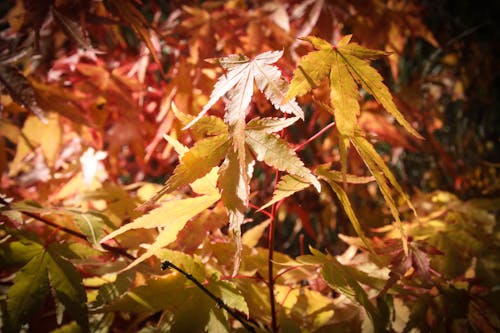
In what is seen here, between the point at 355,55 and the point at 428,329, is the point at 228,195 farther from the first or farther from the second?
the point at 428,329

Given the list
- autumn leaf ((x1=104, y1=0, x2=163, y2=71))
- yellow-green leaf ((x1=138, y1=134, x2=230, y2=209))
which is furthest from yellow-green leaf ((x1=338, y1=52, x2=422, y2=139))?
autumn leaf ((x1=104, y1=0, x2=163, y2=71))

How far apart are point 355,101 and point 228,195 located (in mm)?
213

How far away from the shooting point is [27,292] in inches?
21.5

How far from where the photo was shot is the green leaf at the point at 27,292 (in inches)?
20.7

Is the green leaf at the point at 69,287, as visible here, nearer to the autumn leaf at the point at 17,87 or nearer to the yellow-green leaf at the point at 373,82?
the autumn leaf at the point at 17,87

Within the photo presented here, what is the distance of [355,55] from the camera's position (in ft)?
1.67

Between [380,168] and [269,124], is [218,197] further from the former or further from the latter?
[380,168]

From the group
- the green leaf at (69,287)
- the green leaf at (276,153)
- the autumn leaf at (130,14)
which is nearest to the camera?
the green leaf at (276,153)

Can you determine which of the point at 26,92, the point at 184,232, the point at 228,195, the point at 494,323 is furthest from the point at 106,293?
the point at 494,323

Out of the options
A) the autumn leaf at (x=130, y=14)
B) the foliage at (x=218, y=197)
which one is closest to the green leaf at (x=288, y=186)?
the foliage at (x=218, y=197)

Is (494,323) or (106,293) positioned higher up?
(106,293)

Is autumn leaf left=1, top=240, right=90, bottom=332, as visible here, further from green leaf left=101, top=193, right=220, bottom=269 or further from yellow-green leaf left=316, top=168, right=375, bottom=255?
yellow-green leaf left=316, top=168, right=375, bottom=255

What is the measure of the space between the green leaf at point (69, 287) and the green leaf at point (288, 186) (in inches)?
13.7

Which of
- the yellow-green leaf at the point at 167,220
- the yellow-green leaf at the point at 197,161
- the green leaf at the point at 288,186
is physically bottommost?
the yellow-green leaf at the point at 167,220
